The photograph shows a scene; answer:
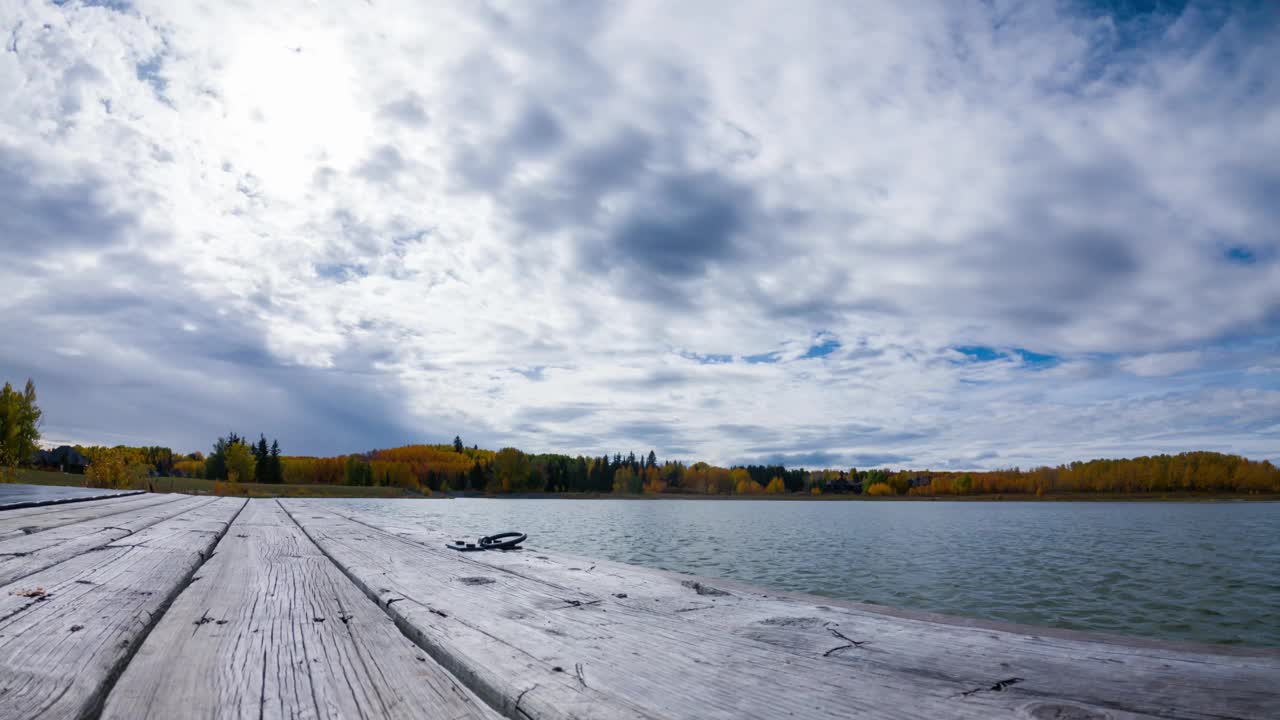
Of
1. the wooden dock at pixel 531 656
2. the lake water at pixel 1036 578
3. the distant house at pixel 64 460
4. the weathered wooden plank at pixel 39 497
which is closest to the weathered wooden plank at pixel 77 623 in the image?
the wooden dock at pixel 531 656

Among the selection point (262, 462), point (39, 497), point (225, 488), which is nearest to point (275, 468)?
point (262, 462)

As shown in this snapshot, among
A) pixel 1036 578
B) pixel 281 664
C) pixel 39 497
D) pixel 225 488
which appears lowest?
pixel 1036 578

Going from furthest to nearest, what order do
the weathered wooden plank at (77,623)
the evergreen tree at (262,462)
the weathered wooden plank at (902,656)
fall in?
the evergreen tree at (262,462) < the weathered wooden plank at (902,656) < the weathered wooden plank at (77,623)

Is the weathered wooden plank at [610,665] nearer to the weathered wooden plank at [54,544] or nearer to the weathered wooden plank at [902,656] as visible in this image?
the weathered wooden plank at [902,656]

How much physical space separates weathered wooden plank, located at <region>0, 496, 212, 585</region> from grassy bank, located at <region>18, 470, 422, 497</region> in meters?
44.3

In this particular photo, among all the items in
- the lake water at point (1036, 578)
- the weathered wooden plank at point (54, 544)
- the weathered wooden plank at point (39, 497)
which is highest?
the weathered wooden plank at point (54, 544)

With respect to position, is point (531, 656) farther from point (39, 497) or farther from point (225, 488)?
point (225, 488)

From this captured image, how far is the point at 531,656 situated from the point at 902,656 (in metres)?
1.17

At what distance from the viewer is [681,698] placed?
151 cm

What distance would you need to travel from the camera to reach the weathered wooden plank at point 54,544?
3.09 metres

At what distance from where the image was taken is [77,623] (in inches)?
77.7

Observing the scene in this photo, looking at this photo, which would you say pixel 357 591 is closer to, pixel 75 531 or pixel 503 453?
pixel 75 531

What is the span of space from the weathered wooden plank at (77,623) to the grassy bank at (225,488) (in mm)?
47518

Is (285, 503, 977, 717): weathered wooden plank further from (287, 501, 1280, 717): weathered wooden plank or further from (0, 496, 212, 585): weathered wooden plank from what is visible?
(0, 496, 212, 585): weathered wooden plank
